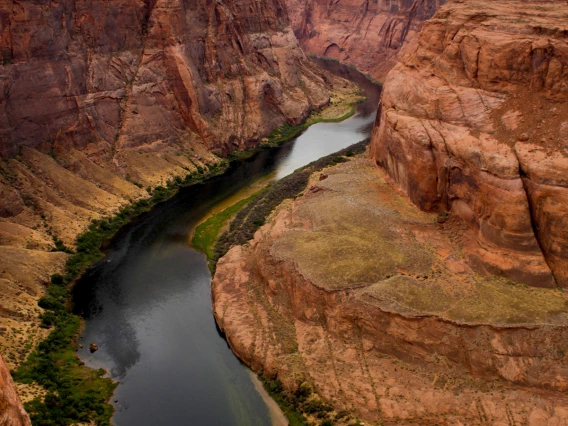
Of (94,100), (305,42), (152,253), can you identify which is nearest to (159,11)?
(94,100)

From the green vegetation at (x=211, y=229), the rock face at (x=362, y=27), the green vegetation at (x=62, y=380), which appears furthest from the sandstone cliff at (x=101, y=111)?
the rock face at (x=362, y=27)

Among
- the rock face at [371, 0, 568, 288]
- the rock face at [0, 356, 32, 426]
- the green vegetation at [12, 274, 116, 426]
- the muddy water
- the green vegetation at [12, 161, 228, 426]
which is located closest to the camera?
the rock face at [0, 356, 32, 426]

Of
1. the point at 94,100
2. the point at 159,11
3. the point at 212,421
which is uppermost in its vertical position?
the point at 159,11

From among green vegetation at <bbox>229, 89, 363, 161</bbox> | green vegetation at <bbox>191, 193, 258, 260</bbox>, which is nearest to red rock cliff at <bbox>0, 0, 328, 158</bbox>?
green vegetation at <bbox>229, 89, 363, 161</bbox>

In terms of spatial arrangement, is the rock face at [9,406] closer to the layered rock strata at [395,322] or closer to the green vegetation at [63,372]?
the green vegetation at [63,372]

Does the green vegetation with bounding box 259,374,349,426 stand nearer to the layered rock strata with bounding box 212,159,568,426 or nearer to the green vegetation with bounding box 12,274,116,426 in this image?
the layered rock strata with bounding box 212,159,568,426

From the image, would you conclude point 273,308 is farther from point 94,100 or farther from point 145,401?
point 94,100
